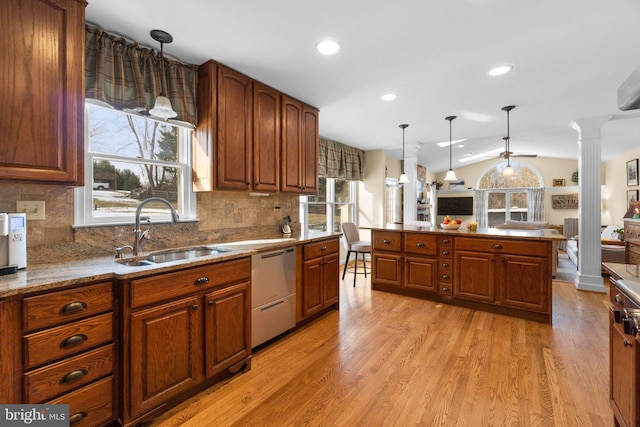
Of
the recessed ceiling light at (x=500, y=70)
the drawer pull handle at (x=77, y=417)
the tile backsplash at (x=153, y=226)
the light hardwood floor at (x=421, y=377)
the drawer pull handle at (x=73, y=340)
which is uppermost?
the recessed ceiling light at (x=500, y=70)

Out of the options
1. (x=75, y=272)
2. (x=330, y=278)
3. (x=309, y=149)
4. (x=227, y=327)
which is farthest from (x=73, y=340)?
(x=309, y=149)

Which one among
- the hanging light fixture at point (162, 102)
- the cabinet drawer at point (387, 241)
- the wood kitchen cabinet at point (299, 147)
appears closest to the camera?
the hanging light fixture at point (162, 102)

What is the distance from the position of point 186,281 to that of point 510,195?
10.1 m

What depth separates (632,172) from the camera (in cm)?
574

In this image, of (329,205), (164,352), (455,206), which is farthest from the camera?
(455,206)

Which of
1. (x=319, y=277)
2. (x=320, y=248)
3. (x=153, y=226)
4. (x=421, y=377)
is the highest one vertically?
(x=153, y=226)

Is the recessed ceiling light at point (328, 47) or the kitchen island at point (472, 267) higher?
the recessed ceiling light at point (328, 47)

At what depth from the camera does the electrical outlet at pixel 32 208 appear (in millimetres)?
1638

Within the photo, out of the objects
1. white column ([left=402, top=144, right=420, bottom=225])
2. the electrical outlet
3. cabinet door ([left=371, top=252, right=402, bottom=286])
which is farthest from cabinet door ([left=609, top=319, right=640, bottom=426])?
white column ([left=402, top=144, right=420, bottom=225])

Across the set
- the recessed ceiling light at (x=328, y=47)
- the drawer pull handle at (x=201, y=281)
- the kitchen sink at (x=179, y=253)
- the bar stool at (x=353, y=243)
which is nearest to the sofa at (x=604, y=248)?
the bar stool at (x=353, y=243)

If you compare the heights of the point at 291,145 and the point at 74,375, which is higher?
the point at 291,145

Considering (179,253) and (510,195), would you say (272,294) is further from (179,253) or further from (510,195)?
(510,195)

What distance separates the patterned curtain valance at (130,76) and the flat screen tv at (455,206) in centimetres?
933

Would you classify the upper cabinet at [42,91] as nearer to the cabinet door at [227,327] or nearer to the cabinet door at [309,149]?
the cabinet door at [227,327]
